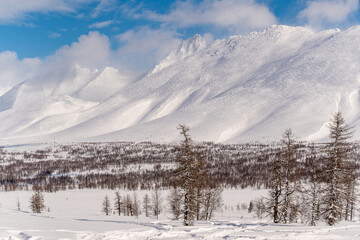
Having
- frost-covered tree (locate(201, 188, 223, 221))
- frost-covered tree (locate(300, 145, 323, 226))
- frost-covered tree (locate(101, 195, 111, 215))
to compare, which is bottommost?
frost-covered tree (locate(101, 195, 111, 215))

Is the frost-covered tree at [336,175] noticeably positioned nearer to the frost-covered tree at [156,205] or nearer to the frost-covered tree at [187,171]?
the frost-covered tree at [187,171]

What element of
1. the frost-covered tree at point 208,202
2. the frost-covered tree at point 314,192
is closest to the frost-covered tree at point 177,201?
the frost-covered tree at point 208,202

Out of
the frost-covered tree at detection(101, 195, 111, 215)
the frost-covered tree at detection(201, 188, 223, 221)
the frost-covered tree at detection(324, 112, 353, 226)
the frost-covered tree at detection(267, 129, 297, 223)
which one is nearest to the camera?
the frost-covered tree at detection(324, 112, 353, 226)

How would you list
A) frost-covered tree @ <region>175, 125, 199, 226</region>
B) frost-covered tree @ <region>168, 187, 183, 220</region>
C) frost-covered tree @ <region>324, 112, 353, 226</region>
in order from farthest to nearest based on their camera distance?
frost-covered tree @ <region>168, 187, 183, 220</region>
frost-covered tree @ <region>175, 125, 199, 226</region>
frost-covered tree @ <region>324, 112, 353, 226</region>

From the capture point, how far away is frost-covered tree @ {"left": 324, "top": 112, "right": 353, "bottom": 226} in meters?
31.9

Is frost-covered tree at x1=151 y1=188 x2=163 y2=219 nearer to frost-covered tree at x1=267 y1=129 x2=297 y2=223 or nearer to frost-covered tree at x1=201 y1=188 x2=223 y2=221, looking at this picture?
frost-covered tree at x1=201 y1=188 x2=223 y2=221

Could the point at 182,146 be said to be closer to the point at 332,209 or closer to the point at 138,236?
the point at 138,236

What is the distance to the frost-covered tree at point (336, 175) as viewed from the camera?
105 feet

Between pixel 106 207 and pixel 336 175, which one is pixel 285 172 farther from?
pixel 106 207

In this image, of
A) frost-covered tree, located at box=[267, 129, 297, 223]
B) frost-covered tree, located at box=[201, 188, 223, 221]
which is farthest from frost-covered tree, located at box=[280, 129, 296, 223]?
frost-covered tree, located at box=[201, 188, 223, 221]

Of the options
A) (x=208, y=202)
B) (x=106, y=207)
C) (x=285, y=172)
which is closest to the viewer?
(x=285, y=172)

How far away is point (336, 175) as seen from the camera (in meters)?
32.3

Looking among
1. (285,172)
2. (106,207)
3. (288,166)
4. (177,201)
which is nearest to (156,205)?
(106,207)

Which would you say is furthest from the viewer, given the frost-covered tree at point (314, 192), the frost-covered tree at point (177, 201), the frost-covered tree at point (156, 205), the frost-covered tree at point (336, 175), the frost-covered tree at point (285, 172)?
the frost-covered tree at point (156, 205)
